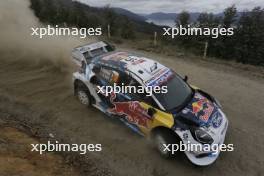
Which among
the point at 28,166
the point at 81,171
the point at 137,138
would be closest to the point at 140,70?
the point at 137,138

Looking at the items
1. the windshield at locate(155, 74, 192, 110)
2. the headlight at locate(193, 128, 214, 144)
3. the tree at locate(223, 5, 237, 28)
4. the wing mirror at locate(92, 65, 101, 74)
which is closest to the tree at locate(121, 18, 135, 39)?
the tree at locate(223, 5, 237, 28)

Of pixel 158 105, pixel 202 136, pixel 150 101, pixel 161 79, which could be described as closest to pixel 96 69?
pixel 161 79

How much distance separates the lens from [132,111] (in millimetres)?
6242

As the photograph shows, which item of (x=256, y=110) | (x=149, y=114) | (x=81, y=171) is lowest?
(x=81, y=171)

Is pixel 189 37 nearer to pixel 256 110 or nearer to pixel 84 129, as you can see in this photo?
pixel 256 110

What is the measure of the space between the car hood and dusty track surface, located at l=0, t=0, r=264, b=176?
96 centimetres

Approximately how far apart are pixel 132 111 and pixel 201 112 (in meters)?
1.67

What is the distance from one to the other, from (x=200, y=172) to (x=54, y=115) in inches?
181

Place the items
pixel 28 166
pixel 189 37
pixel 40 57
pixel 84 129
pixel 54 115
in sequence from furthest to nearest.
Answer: pixel 189 37 < pixel 40 57 < pixel 54 115 < pixel 84 129 < pixel 28 166

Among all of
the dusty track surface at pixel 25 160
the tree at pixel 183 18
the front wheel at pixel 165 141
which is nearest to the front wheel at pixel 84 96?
the dusty track surface at pixel 25 160

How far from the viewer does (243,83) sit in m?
10.1

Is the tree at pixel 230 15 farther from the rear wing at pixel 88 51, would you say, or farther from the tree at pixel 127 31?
the rear wing at pixel 88 51

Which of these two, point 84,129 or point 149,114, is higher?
point 149,114

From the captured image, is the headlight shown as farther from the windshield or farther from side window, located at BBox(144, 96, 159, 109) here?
side window, located at BBox(144, 96, 159, 109)
